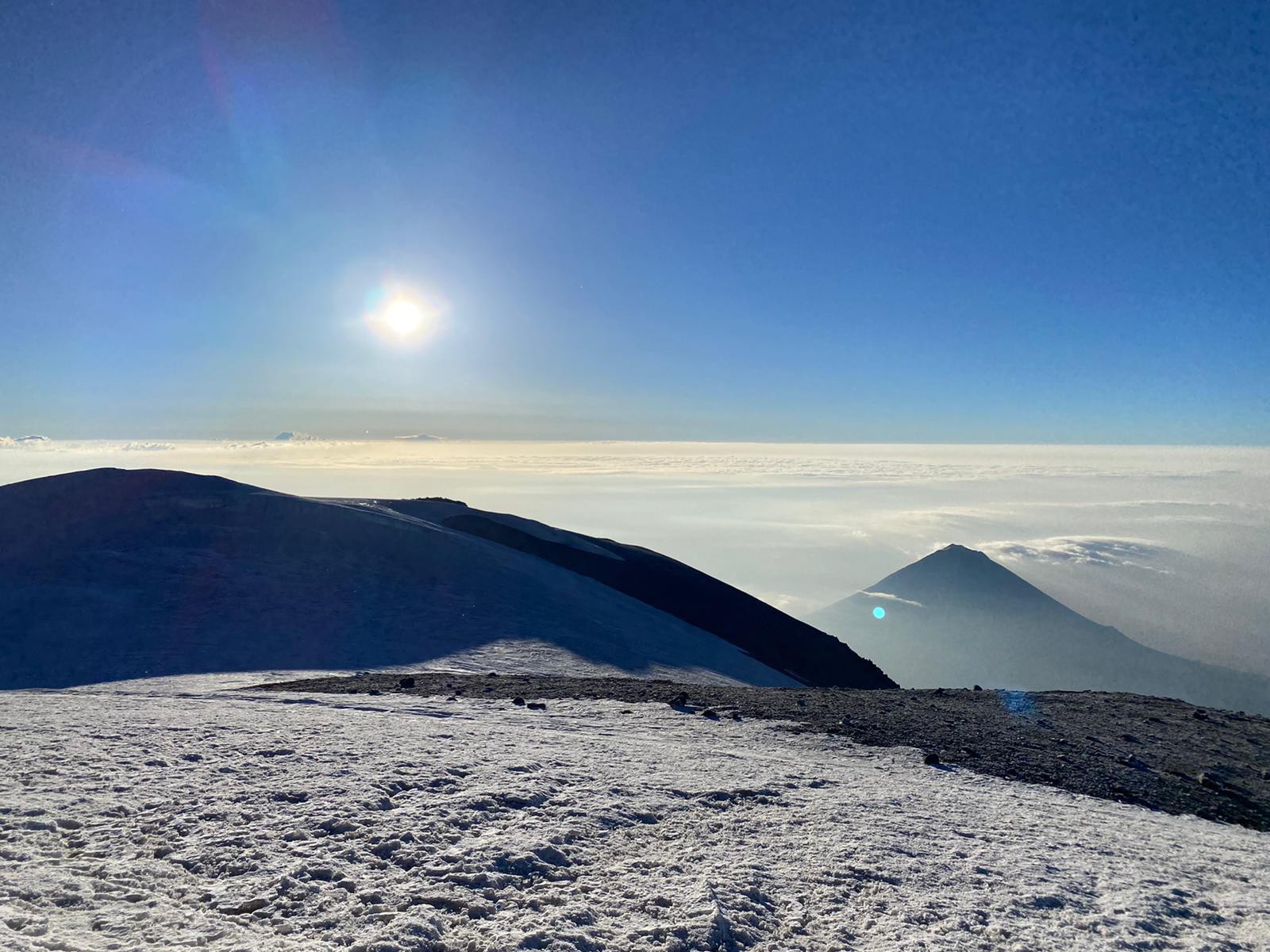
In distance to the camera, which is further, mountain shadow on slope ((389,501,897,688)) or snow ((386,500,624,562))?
snow ((386,500,624,562))

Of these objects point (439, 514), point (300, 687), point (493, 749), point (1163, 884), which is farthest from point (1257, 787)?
point (439, 514)

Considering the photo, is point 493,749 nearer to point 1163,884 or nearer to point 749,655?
point 1163,884

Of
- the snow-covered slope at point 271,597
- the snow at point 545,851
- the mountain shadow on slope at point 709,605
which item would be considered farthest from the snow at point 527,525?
the snow at point 545,851

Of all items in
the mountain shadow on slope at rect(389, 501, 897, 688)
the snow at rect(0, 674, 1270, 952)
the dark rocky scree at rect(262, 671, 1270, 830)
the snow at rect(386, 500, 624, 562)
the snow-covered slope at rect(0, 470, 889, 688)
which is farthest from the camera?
the snow at rect(386, 500, 624, 562)

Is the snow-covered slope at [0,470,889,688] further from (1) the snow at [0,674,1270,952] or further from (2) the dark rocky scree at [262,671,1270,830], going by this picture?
(1) the snow at [0,674,1270,952]

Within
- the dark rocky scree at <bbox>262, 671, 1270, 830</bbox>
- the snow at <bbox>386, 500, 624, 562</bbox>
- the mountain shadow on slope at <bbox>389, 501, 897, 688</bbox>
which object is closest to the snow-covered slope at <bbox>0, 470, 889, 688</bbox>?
the mountain shadow on slope at <bbox>389, 501, 897, 688</bbox>

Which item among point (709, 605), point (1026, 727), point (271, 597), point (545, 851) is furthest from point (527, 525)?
point (545, 851)

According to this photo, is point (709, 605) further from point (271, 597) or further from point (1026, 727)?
point (1026, 727)
